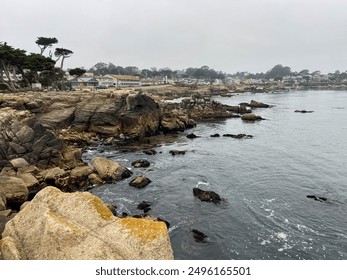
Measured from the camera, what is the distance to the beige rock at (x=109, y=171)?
27422mm

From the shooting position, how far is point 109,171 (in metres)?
27.8

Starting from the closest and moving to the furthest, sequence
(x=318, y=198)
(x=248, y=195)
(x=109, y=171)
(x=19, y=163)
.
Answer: (x=318, y=198)
(x=248, y=195)
(x=19, y=163)
(x=109, y=171)

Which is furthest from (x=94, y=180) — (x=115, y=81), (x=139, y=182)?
(x=115, y=81)

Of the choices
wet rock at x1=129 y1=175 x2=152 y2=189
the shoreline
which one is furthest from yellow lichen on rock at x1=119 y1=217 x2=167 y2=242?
wet rock at x1=129 y1=175 x2=152 y2=189

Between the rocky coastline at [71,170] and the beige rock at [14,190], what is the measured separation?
61 millimetres

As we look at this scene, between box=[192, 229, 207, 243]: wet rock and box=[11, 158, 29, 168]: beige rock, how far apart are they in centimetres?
1672

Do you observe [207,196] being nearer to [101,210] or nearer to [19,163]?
[101,210]

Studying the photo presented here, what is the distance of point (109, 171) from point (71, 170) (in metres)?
3.51

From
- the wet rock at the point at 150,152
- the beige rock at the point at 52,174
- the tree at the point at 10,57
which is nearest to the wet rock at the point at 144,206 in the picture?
the beige rock at the point at 52,174

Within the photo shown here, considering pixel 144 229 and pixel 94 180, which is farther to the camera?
pixel 94 180

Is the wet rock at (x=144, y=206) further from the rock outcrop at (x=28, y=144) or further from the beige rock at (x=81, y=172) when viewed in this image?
the rock outcrop at (x=28, y=144)

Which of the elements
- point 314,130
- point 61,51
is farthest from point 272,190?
point 61,51

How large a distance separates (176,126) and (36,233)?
47.9m

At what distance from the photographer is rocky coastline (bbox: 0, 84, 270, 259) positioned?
8461 millimetres
